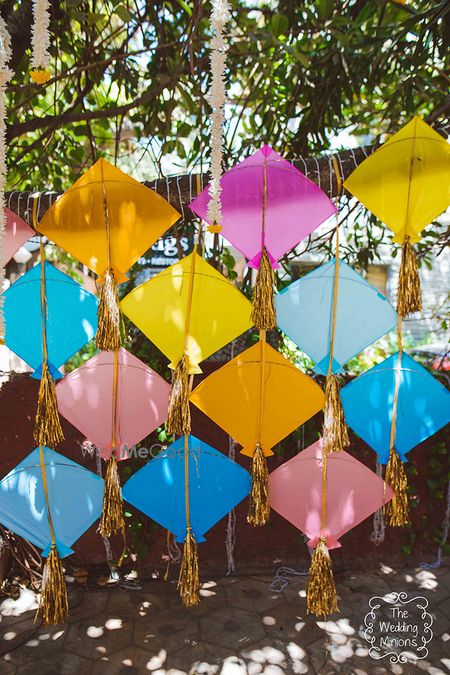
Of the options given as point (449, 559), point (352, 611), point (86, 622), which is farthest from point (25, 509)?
point (449, 559)

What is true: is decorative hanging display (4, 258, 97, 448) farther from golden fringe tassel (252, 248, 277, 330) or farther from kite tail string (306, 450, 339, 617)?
kite tail string (306, 450, 339, 617)

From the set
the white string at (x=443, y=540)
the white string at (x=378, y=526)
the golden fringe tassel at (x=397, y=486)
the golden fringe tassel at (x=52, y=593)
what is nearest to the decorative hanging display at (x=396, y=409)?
the golden fringe tassel at (x=397, y=486)

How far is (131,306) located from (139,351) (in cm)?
158

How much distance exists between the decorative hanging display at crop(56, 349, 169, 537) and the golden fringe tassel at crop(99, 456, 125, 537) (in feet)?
0.17

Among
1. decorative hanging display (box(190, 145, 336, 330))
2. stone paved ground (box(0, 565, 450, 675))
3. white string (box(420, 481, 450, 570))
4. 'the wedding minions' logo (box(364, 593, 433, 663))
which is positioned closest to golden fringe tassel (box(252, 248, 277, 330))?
decorative hanging display (box(190, 145, 336, 330))

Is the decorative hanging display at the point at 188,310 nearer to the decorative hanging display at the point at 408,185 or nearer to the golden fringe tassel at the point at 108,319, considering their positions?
the golden fringe tassel at the point at 108,319

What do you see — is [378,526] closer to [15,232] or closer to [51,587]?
[51,587]

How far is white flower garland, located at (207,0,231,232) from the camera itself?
120 cm

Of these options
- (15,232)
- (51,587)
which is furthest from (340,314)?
(51,587)

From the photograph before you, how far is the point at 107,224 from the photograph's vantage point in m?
1.40

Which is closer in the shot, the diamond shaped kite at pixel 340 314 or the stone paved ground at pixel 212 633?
the diamond shaped kite at pixel 340 314

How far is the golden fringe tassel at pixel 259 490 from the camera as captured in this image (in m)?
1.50

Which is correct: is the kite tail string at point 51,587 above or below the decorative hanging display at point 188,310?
below

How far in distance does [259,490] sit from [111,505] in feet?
1.37
